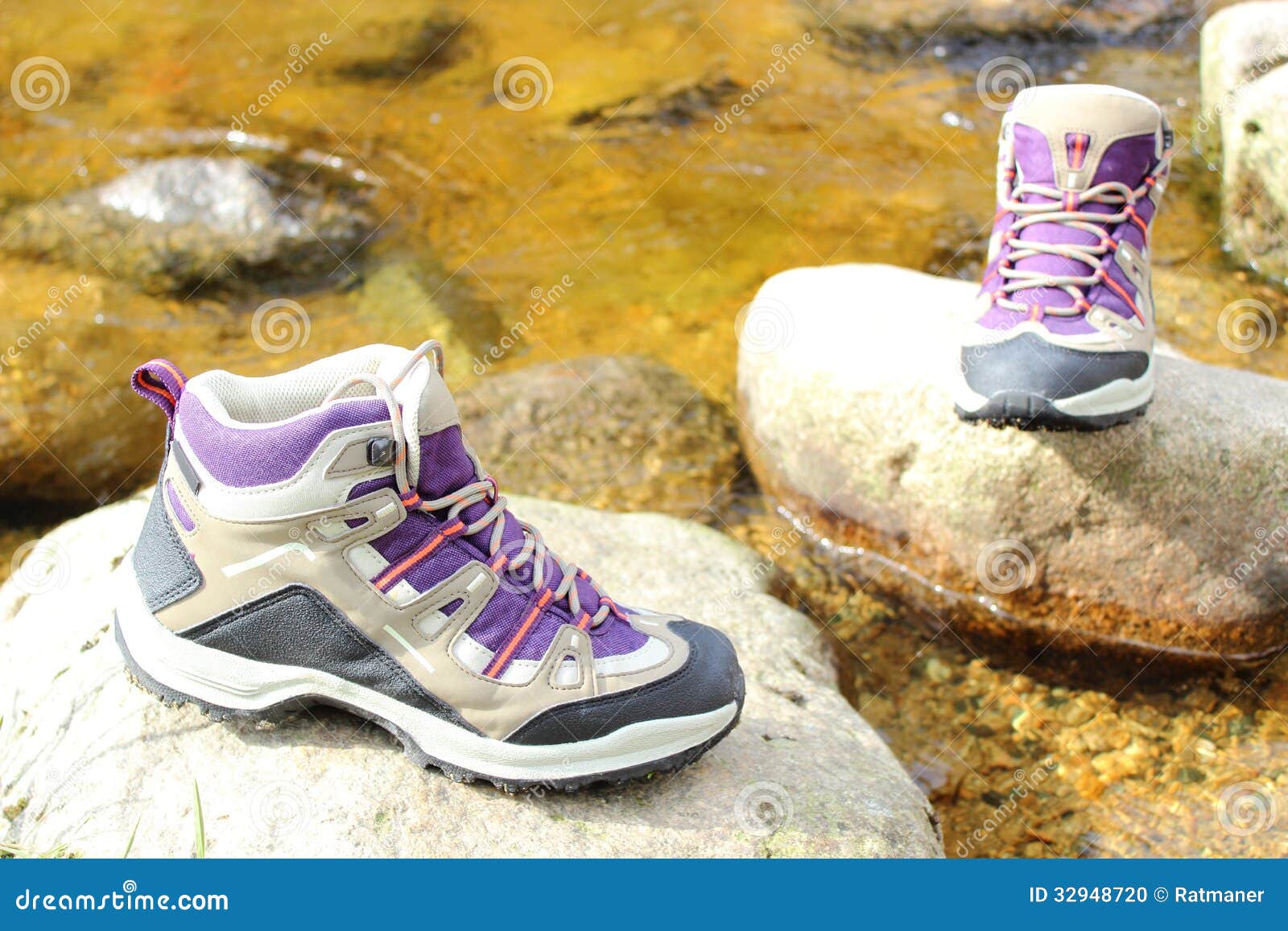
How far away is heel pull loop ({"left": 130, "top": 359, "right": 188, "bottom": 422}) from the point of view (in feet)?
7.28

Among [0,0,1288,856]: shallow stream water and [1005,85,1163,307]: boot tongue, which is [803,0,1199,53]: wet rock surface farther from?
[1005,85,1163,307]: boot tongue

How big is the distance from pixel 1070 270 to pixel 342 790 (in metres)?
2.56

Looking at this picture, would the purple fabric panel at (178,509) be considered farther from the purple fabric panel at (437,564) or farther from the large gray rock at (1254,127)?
the large gray rock at (1254,127)

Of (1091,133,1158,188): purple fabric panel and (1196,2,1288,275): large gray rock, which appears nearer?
(1091,133,1158,188): purple fabric panel

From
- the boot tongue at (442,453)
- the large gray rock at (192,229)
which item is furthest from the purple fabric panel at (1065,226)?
the large gray rock at (192,229)

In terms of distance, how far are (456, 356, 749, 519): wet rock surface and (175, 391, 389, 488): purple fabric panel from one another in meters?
2.27

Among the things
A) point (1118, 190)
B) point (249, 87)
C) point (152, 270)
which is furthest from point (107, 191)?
point (1118, 190)

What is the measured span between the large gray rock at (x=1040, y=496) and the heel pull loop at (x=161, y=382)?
2.20 meters

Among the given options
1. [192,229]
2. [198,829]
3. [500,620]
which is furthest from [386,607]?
[192,229]

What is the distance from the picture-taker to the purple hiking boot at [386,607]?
2.13m

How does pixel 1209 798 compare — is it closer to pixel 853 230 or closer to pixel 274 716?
pixel 274 716

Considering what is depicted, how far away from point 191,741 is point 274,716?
0.18 m

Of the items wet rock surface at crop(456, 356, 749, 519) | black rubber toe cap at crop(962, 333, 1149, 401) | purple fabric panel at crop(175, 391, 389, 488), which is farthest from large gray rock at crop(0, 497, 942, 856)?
wet rock surface at crop(456, 356, 749, 519)

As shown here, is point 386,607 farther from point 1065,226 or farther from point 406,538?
point 1065,226
